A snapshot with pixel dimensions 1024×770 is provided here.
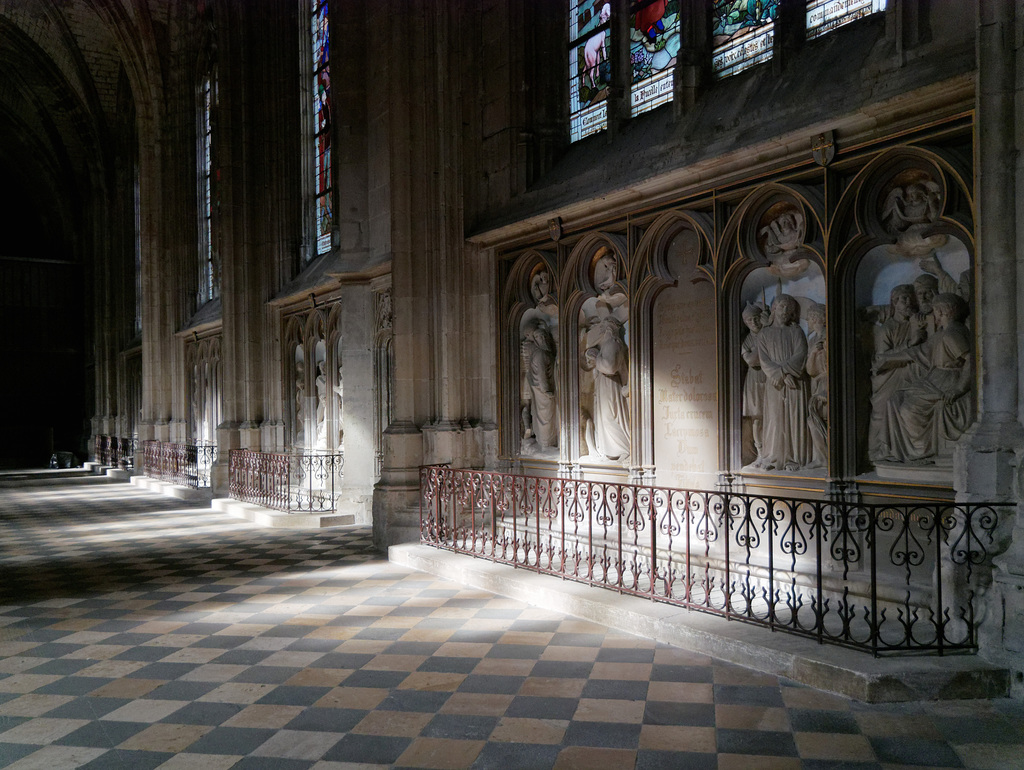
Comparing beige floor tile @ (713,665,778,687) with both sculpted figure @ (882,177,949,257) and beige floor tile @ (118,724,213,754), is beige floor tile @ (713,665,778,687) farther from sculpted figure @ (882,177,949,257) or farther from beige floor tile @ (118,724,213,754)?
sculpted figure @ (882,177,949,257)

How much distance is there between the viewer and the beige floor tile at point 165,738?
393 centimetres

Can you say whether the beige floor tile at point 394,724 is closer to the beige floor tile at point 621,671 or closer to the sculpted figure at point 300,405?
the beige floor tile at point 621,671

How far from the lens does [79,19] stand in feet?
76.5

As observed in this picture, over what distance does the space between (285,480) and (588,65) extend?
7223mm

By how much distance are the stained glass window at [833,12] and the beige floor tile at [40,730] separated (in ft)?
24.0

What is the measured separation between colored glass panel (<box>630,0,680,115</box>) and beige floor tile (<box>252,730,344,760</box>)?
680 cm

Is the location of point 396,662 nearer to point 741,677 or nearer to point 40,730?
point 40,730

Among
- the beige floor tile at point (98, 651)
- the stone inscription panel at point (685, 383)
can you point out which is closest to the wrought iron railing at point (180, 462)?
the beige floor tile at point (98, 651)

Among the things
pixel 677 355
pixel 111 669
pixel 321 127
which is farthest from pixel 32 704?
pixel 321 127

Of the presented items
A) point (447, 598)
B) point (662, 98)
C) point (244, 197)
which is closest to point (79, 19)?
point (244, 197)

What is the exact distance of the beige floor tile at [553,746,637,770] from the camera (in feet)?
12.0

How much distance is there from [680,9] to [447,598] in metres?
5.88

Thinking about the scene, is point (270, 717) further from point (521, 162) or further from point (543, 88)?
point (543, 88)

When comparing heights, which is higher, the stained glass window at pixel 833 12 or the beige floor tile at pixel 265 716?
the stained glass window at pixel 833 12
